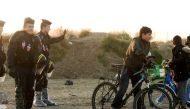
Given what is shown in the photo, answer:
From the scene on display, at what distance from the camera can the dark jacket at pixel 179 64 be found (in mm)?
14242

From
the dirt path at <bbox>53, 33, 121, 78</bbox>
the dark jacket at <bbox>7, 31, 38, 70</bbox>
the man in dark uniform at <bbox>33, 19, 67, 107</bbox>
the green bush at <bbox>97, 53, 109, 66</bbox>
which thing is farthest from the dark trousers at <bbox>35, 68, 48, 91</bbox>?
the green bush at <bbox>97, 53, 109, 66</bbox>

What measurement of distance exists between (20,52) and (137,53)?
8.08 ft

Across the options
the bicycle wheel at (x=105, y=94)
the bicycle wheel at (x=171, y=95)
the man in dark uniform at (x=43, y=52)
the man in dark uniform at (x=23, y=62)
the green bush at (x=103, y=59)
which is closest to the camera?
the bicycle wheel at (x=171, y=95)

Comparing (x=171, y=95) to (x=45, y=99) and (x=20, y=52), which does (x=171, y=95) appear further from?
(x=45, y=99)

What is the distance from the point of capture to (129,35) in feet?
153

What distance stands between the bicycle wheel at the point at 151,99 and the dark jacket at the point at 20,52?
7.77ft

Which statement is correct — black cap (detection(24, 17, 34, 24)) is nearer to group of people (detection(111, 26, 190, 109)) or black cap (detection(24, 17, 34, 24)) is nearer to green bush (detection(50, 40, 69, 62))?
group of people (detection(111, 26, 190, 109))

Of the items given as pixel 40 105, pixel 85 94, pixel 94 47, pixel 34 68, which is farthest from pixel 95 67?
pixel 34 68

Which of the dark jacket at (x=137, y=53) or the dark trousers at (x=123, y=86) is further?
the dark trousers at (x=123, y=86)

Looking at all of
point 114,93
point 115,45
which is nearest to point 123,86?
point 114,93

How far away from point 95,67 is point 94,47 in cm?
400

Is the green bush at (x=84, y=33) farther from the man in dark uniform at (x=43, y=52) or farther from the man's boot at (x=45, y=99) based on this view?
the man in dark uniform at (x=43, y=52)

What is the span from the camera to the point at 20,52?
502 inches

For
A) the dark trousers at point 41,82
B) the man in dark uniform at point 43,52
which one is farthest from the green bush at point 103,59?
the dark trousers at point 41,82
